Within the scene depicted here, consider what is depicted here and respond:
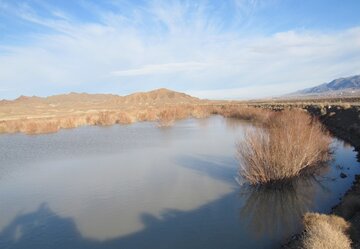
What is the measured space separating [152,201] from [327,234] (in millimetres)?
6030

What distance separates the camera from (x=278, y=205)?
10.8 meters

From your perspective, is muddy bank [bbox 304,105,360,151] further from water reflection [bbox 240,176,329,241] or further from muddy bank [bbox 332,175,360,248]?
muddy bank [bbox 332,175,360,248]

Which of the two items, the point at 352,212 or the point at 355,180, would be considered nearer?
the point at 352,212

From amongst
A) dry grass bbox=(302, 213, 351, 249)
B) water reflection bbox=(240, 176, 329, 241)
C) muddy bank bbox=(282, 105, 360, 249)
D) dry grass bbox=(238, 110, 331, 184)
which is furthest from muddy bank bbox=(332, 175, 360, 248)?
dry grass bbox=(238, 110, 331, 184)

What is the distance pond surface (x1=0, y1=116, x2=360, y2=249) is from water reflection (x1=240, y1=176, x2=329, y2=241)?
0.09 feet

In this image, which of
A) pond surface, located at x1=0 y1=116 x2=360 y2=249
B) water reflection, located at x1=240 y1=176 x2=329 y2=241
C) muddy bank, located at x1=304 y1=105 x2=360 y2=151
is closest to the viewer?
pond surface, located at x1=0 y1=116 x2=360 y2=249

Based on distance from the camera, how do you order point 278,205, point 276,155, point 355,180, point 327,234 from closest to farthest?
1. point 327,234
2. point 278,205
3. point 276,155
4. point 355,180

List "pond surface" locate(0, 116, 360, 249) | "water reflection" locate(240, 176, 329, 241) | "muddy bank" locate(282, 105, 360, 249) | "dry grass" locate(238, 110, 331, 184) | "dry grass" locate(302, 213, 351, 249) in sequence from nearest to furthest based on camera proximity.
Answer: "dry grass" locate(302, 213, 351, 249) < "muddy bank" locate(282, 105, 360, 249) < "pond surface" locate(0, 116, 360, 249) < "water reflection" locate(240, 176, 329, 241) < "dry grass" locate(238, 110, 331, 184)

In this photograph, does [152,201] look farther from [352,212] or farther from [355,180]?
[355,180]

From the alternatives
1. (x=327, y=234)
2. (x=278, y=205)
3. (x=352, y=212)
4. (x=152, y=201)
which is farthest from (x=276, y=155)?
(x=327, y=234)

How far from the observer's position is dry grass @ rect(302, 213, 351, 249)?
6445mm

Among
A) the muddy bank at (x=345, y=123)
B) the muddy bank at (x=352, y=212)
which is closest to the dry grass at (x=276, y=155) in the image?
the muddy bank at (x=352, y=212)

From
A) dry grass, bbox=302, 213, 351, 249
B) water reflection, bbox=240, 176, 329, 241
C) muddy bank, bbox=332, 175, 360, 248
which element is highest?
dry grass, bbox=302, 213, 351, 249

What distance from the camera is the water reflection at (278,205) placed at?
9164 mm
